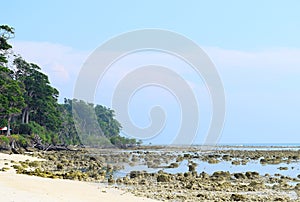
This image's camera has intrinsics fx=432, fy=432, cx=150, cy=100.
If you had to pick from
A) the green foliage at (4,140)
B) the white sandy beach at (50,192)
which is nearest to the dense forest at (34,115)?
the green foliage at (4,140)

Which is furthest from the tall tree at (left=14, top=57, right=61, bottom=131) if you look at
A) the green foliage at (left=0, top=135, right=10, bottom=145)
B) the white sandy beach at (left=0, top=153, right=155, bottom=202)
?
the white sandy beach at (left=0, top=153, right=155, bottom=202)

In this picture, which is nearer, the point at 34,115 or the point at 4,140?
the point at 4,140

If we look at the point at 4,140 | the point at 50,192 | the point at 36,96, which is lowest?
the point at 50,192

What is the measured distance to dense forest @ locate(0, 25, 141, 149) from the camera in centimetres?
4622

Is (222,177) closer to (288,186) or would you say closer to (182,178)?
(182,178)

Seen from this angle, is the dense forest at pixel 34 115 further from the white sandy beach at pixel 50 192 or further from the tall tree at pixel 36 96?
the white sandy beach at pixel 50 192

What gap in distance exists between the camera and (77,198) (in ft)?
52.5

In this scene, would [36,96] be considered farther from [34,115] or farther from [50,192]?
[50,192]

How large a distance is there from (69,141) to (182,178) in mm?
63271

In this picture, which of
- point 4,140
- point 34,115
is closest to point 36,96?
point 34,115

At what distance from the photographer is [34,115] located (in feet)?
228

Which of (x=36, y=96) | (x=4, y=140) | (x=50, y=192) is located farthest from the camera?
(x=36, y=96)

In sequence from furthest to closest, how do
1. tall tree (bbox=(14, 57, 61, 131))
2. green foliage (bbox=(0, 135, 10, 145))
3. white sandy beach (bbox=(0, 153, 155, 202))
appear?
tall tree (bbox=(14, 57, 61, 131))
green foliage (bbox=(0, 135, 10, 145))
white sandy beach (bbox=(0, 153, 155, 202))

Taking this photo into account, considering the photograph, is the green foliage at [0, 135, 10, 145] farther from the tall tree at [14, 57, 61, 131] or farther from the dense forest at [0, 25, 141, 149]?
the tall tree at [14, 57, 61, 131]
